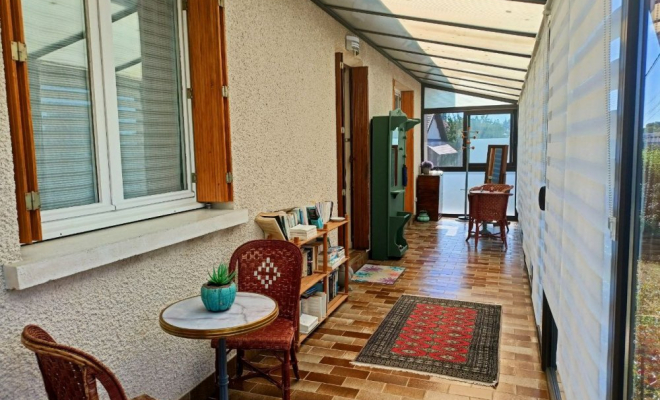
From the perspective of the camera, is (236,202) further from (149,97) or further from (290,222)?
(149,97)

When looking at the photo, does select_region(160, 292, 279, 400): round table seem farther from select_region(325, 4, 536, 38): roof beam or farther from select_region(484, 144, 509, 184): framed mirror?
select_region(484, 144, 509, 184): framed mirror

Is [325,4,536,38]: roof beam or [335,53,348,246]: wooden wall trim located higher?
[325,4,536,38]: roof beam

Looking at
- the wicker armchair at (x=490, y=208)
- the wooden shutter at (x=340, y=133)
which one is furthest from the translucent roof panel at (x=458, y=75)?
the wooden shutter at (x=340, y=133)

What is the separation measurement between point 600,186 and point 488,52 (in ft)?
13.4

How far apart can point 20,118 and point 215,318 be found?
3.64ft

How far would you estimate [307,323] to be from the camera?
11.8 ft

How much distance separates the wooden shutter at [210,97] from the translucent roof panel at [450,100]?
7.53 meters

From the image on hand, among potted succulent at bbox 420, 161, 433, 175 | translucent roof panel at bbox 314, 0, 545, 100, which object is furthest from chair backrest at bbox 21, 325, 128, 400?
potted succulent at bbox 420, 161, 433, 175

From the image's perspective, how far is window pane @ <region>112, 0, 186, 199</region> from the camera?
2504 mm

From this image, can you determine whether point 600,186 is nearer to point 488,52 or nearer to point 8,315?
point 8,315

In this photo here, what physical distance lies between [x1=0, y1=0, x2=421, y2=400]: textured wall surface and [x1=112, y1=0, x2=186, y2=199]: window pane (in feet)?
1.22

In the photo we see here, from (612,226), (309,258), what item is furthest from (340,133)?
(612,226)

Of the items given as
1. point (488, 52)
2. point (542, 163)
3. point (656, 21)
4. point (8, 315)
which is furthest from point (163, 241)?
point (488, 52)

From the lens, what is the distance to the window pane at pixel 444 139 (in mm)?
9680
